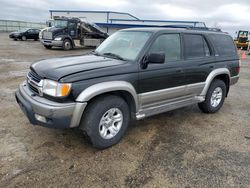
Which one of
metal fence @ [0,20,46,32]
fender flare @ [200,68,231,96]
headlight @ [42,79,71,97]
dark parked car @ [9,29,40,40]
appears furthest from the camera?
metal fence @ [0,20,46,32]

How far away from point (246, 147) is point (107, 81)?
2.54m

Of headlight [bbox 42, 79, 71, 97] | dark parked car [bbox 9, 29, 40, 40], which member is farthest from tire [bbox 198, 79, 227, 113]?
dark parked car [bbox 9, 29, 40, 40]

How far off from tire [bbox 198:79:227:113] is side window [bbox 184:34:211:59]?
0.77 metres

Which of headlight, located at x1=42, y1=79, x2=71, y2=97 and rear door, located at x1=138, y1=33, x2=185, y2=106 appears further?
rear door, located at x1=138, y1=33, x2=185, y2=106

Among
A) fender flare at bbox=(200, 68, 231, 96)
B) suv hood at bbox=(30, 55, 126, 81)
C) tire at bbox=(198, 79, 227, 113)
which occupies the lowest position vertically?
tire at bbox=(198, 79, 227, 113)

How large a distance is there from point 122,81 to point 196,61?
72.4 inches

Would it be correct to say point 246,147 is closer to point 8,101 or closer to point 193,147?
point 193,147

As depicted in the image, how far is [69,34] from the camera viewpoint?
63.3 feet

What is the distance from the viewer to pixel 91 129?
3145mm

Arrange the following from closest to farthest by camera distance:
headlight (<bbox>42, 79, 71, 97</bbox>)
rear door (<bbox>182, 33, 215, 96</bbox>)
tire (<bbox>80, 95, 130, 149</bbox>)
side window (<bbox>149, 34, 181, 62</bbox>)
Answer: headlight (<bbox>42, 79, 71, 97</bbox>)
tire (<bbox>80, 95, 130, 149</bbox>)
side window (<bbox>149, 34, 181, 62</bbox>)
rear door (<bbox>182, 33, 215, 96</bbox>)

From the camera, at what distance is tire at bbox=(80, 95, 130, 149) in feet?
10.3

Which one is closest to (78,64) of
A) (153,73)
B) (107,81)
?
(107,81)

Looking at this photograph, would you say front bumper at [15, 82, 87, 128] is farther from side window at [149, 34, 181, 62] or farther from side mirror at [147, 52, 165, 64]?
side window at [149, 34, 181, 62]

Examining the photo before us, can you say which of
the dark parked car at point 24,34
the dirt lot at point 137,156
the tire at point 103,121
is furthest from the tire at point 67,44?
the tire at point 103,121
